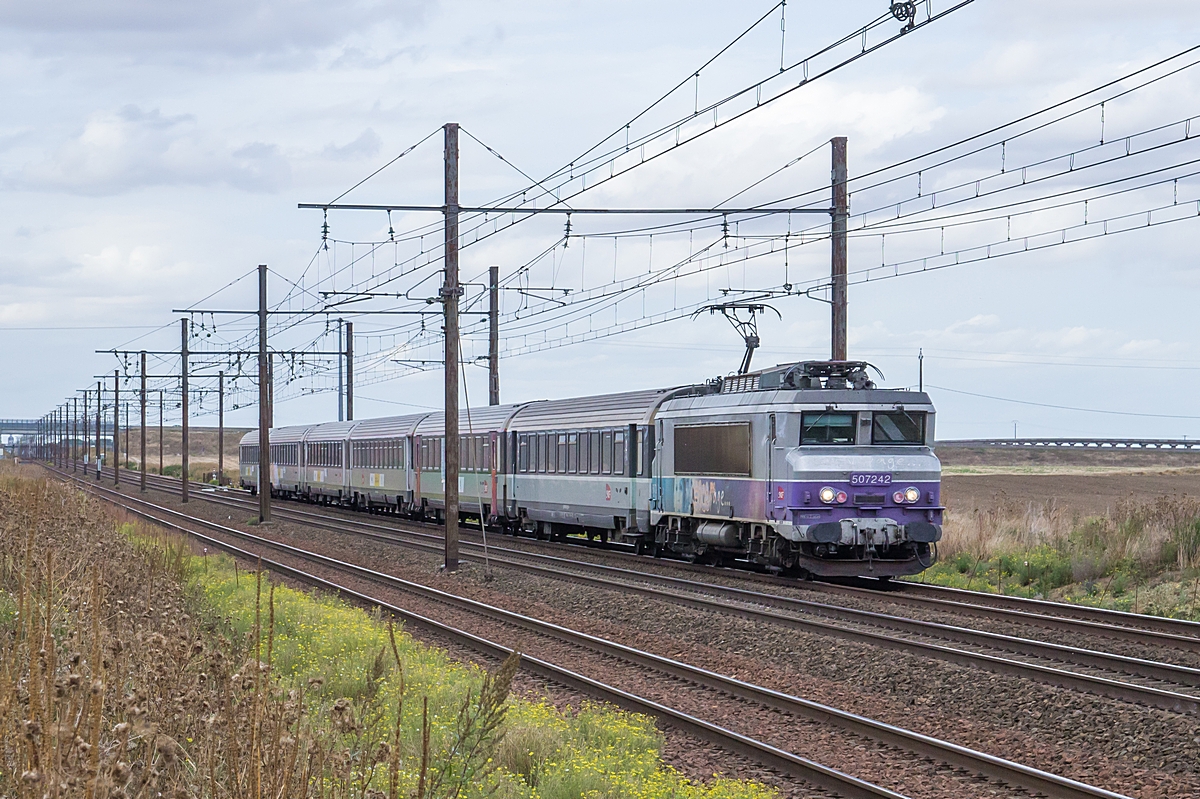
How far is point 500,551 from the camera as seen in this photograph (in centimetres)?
3012

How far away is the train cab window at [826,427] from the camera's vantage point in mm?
20859

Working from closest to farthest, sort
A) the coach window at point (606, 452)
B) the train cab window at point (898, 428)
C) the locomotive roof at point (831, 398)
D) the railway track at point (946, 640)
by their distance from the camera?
the railway track at point (946, 640), the locomotive roof at point (831, 398), the train cab window at point (898, 428), the coach window at point (606, 452)

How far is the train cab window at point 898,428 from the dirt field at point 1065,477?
315 inches

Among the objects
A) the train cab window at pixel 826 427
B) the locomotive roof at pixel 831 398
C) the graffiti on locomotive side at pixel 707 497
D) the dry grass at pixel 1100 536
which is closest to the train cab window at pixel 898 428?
the locomotive roof at pixel 831 398

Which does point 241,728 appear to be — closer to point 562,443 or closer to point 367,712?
point 367,712

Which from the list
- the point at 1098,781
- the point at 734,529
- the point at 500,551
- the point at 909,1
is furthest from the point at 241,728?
the point at 500,551

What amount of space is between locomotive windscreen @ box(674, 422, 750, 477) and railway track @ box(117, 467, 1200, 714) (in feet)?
6.87

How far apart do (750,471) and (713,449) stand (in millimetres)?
1567

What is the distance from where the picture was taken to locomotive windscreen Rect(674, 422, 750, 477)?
2202 centimetres

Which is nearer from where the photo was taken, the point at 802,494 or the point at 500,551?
the point at 802,494

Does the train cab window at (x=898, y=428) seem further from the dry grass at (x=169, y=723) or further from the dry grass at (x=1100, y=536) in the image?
the dry grass at (x=169, y=723)

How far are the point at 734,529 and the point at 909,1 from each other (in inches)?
466

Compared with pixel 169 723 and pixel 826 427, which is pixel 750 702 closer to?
pixel 169 723

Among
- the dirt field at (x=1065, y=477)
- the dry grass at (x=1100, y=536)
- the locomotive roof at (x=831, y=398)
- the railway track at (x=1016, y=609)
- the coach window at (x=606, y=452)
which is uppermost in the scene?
the locomotive roof at (x=831, y=398)
